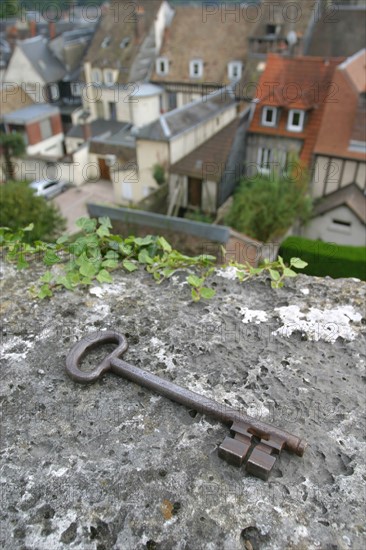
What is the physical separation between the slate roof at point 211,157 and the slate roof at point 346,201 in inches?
153

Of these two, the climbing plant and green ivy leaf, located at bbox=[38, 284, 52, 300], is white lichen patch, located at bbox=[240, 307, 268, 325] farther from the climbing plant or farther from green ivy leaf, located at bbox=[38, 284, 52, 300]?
green ivy leaf, located at bbox=[38, 284, 52, 300]

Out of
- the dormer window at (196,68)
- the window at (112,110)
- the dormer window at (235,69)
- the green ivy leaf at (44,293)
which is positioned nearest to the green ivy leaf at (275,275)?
the green ivy leaf at (44,293)

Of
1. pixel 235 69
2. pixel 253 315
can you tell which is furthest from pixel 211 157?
pixel 253 315

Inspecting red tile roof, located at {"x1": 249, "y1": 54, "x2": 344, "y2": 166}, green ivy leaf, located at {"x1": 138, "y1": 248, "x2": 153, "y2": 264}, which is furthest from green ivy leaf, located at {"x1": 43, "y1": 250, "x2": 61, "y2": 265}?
red tile roof, located at {"x1": 249, "y1": 54, "x2": 344, "y2": 166}

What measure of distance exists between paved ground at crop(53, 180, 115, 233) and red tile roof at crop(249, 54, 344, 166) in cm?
887

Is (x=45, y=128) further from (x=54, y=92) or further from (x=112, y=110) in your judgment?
(x=112, y=110)

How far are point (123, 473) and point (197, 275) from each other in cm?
168

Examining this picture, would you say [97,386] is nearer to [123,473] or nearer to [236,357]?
[123,473]

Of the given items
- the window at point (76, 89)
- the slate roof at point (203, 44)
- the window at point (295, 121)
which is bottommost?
the window at point (76, 89)

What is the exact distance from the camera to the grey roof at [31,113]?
26141 millimetres

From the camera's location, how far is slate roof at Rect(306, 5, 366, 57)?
74.2 ft

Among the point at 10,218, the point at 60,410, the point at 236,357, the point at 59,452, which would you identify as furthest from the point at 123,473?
→ the point at 10,218

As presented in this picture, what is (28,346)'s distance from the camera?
9.34ft

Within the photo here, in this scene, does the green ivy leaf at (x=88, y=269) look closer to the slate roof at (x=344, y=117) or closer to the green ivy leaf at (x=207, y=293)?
the green ivy leaf at (x=207, y=293)
